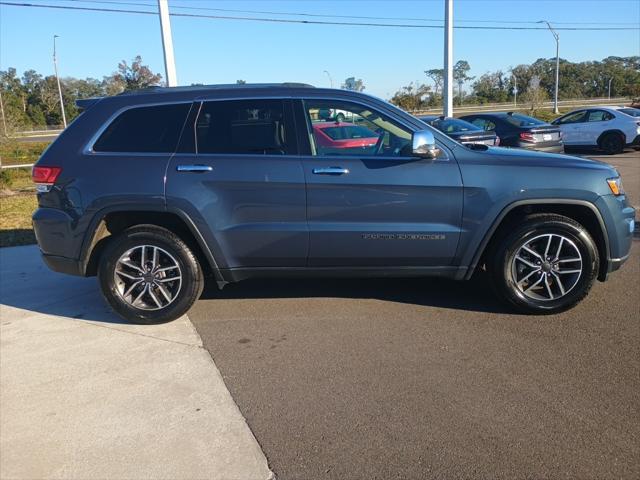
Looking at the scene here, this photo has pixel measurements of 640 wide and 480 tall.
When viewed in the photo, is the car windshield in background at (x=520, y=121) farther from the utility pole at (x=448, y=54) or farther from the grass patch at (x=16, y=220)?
the grass patch at (x=16, y=220)

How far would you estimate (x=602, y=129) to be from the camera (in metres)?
17.4

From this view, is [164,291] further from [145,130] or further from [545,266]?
[545,266]

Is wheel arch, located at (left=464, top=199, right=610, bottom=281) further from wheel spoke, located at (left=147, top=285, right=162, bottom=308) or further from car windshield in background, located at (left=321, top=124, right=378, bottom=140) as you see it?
wheel spoke, located at (left=147, top=285, right=162, bottom=308)

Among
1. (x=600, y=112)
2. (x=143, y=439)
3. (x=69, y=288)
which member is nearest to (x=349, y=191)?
(x=143, y=439)

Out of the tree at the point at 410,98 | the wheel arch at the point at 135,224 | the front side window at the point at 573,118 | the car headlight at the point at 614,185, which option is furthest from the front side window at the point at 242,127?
the tree at the point at 410,98

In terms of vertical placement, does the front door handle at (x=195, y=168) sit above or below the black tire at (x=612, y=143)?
above

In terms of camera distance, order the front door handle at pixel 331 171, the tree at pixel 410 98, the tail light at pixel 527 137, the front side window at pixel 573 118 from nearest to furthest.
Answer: the front door handle at pixel 331 171 → the tail light at pixel 527 137 → the front side window at pixel 573 118 → the tree at pixel 410 98

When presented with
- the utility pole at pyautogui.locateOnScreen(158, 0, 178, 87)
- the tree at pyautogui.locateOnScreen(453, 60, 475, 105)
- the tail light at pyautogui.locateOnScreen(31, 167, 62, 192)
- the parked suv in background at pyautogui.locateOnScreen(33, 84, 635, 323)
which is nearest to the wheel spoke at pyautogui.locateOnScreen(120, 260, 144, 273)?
the parked suv in background at pyautogui.locateOnScreen(33, 84, 635, 323)

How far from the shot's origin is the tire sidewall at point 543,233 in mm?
4363

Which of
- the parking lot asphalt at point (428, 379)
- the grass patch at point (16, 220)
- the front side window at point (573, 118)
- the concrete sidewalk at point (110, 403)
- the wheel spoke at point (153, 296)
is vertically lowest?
the parking lot asphalt at point (428, 379)

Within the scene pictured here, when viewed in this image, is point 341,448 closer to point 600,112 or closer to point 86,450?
point 86,450

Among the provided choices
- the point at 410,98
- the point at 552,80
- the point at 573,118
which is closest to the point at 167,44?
the point at 573,118

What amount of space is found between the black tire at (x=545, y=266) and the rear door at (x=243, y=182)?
1630mm

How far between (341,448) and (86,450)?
1.35 metres
